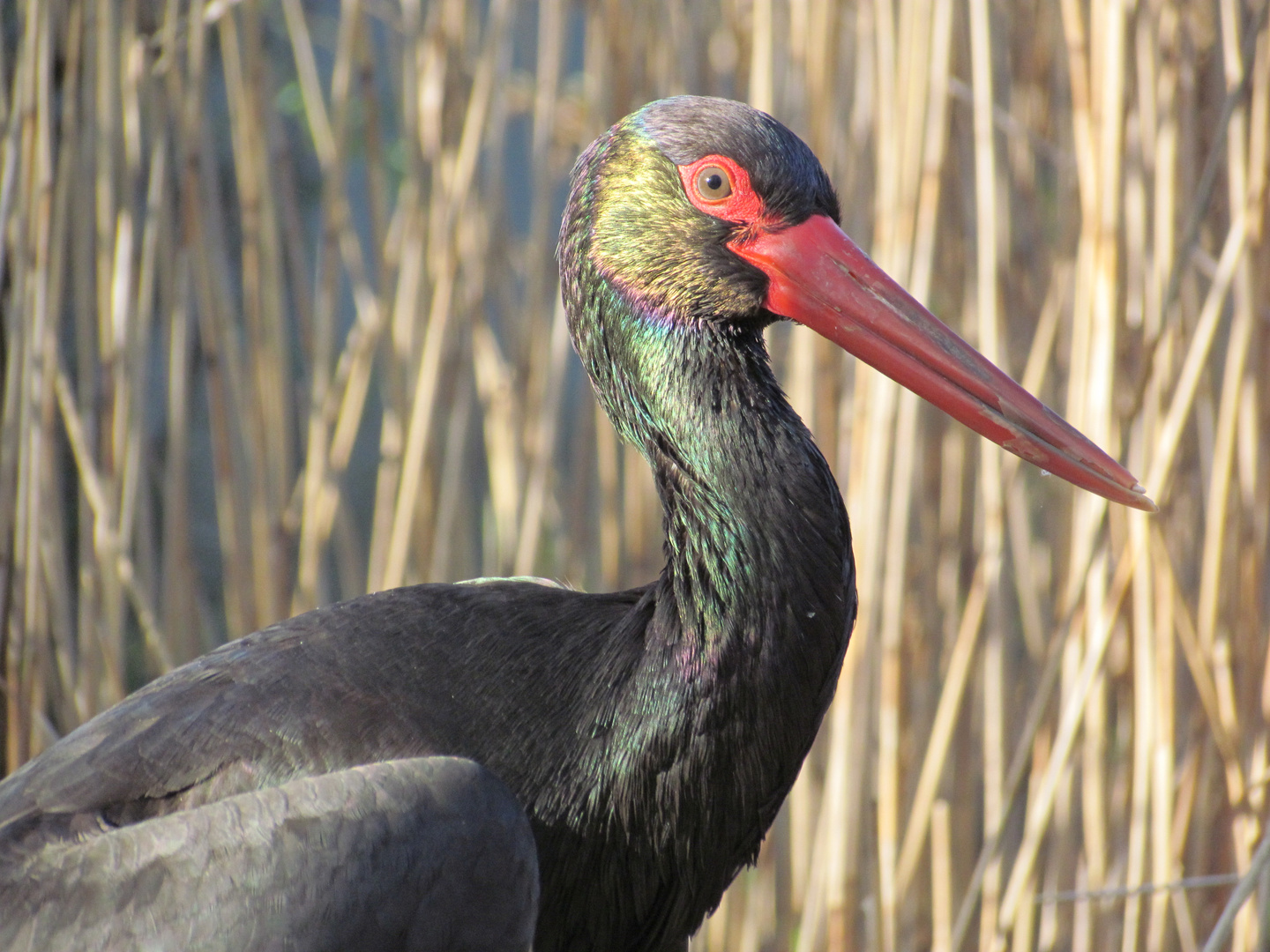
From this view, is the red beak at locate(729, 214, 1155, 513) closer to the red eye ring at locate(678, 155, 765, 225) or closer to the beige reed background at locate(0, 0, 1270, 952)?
the red eye ring at locate(678, 155, 765, 225)

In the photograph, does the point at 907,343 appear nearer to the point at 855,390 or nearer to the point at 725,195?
the point at 725,195

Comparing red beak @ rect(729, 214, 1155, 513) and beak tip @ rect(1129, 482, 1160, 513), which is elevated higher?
red beak @ rect(729, 214, 1155, 513)

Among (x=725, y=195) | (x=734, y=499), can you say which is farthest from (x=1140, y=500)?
(x=725, y=195)

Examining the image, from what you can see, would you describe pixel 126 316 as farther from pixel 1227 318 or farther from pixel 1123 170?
pixel 1227 318

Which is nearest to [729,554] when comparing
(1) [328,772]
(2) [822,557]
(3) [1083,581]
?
(2) [822,557]

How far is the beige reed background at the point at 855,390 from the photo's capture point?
236cm

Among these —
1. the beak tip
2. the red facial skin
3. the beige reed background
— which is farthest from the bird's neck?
the beige reed background

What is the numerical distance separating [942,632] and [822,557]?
151cm

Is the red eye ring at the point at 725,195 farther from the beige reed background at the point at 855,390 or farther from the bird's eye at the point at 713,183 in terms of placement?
the beige reed background at the point at 855,390

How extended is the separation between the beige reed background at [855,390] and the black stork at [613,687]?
2.15ft

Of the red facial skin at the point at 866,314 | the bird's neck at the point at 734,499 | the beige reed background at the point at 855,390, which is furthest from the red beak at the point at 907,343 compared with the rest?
the beige reed background at the point at 855,390

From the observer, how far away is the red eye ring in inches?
69.0

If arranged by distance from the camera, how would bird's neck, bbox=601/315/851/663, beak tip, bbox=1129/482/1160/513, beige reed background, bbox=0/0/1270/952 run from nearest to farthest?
1. beak tip, bbox=1129/482/1160/513
2. bird's neck, bbox=601/315/851/663
3. beige reed background, bbox=0/0/1270/952

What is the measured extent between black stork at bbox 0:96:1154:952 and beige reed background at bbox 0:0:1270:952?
66cm
